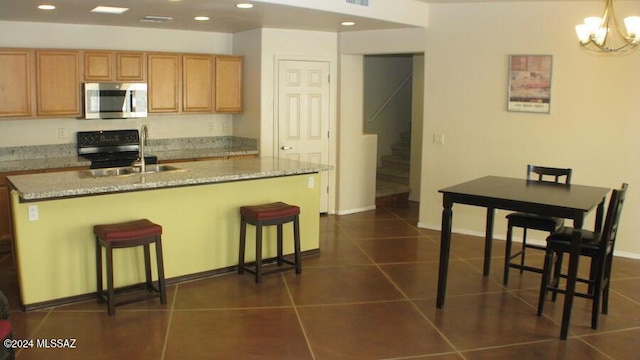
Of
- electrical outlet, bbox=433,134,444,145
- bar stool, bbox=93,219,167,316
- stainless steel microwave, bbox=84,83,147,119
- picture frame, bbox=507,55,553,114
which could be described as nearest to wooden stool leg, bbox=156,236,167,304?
bar stool, bbox=93,219,167,316

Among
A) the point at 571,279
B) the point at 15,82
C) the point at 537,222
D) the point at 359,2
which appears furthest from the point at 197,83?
the point at 571,279

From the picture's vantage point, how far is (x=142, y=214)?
4578 mm

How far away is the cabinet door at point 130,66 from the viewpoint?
252 inches

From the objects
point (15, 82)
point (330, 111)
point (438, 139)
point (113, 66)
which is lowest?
point (438, 139)

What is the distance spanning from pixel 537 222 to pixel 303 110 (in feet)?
11.2

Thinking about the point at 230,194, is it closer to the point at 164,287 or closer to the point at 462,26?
the point at 164,287

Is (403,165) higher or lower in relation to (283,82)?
lower

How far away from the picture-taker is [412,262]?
18.0ft

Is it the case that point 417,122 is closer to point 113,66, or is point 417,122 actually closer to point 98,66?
point 113,66

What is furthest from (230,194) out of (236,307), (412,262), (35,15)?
(35,15)

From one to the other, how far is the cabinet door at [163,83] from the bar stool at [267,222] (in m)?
2.38

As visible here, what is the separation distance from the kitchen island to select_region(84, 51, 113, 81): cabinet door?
71.7 inches

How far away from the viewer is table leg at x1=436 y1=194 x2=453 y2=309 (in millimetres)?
4203

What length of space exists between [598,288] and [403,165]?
5.48m
